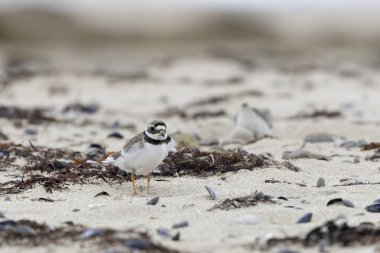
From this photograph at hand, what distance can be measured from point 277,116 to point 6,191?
6810 millimetres

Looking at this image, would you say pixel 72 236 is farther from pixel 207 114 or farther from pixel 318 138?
pixel 207 114

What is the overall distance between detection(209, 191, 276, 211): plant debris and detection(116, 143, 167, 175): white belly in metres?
0.78

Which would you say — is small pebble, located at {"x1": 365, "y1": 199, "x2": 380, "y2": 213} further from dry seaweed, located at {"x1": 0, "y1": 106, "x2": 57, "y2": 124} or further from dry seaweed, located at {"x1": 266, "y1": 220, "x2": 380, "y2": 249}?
dry seaweed, located at {"x1": 0, "y1": 106, "x2": 57, "y2": 124}

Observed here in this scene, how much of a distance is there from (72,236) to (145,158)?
5.04 ft

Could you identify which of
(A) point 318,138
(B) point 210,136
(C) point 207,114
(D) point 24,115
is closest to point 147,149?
(A) point 318,138

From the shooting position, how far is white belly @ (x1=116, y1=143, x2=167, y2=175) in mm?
5801

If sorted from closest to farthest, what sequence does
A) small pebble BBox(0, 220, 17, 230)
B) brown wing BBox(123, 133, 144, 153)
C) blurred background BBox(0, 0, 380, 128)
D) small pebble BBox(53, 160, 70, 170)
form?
1. small pebble BBox(0, 220, 17, 230)
2. brown wing BBox(123, 133, 144, 153)
3. small pebble BBox(53, 160, 70, 170)
4. blurred background BBox(0, 0, 380, 128)

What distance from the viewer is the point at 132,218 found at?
496 centimetres

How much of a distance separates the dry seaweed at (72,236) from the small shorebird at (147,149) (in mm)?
1269

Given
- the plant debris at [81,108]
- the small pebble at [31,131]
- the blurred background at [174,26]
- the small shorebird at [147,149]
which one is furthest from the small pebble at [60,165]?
the blurred background at [174,26]

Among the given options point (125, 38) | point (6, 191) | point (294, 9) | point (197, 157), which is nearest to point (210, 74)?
point (197, 157)

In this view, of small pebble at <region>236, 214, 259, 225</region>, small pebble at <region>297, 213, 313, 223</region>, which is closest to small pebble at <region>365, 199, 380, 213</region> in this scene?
small pebble at <region>297, 213, 313, 223</region>

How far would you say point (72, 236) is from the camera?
436 cm

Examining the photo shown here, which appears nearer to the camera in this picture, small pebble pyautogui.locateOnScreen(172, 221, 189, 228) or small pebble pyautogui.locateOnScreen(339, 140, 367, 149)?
small pebble pyautogui.locateOnScreen(172, 221, 189, 228)
